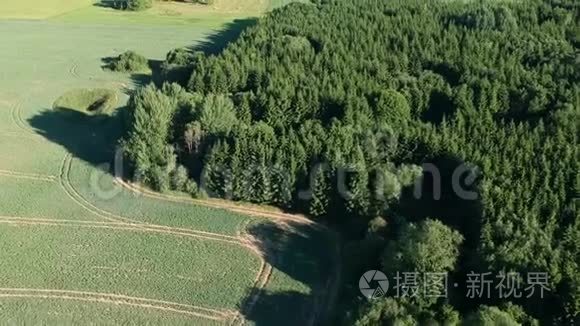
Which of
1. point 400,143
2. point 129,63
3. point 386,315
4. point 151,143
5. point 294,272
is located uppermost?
point 400,143

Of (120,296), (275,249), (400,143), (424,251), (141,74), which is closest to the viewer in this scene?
(424,251)

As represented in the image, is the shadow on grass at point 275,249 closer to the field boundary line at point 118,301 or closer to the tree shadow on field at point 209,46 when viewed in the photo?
the field boundary line at point 118,301

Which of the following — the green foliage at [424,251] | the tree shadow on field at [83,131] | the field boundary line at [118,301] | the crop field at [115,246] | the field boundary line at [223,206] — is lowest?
the field boundary line at [118,301]

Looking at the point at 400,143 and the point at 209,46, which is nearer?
the point at 400,143

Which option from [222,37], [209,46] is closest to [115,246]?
[209,46]

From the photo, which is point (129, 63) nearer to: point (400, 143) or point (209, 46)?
point (209, 46)

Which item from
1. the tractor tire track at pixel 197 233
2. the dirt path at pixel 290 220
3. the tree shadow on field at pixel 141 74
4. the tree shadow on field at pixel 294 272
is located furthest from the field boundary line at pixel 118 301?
the tree shadow on field at pixel 141 74

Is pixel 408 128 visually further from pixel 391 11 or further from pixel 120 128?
pixel 391 11
